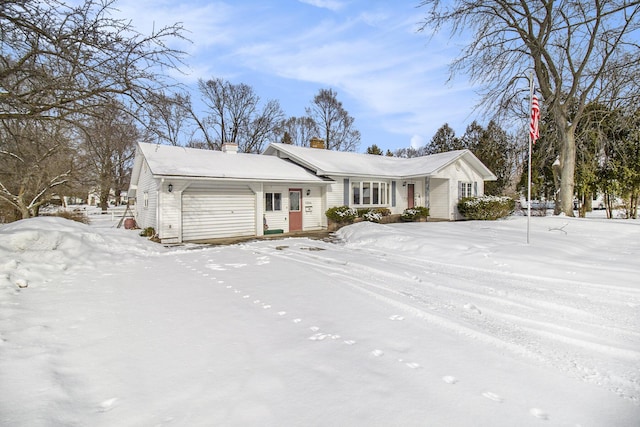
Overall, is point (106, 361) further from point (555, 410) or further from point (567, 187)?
point (567, 187)

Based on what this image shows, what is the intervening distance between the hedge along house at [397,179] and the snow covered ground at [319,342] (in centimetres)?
1007

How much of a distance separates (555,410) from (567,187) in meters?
18.1

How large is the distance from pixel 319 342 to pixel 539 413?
1.92 m

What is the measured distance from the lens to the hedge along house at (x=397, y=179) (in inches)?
674

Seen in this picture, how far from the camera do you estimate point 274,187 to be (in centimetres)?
1505

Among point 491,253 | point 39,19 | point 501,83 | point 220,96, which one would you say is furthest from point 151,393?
point 220,96

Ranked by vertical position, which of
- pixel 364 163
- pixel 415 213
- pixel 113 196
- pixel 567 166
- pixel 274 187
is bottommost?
pixel 415 213

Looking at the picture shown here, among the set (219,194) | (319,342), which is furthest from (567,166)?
(319,342)

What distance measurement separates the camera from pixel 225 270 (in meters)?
7.20

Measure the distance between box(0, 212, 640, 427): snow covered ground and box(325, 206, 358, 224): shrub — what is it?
28.1ft

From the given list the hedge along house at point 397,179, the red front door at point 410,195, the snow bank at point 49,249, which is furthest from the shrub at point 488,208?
the snow bank at point 49,249

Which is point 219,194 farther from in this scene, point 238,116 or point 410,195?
point 238,116

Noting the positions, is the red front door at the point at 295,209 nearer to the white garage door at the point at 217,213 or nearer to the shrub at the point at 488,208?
the white garage door at the point at 217,213

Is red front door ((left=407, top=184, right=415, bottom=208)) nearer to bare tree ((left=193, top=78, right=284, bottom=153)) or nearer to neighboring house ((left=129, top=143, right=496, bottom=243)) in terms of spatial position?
neighboring house ((left=129, top=143, right=496, bottom=243))
